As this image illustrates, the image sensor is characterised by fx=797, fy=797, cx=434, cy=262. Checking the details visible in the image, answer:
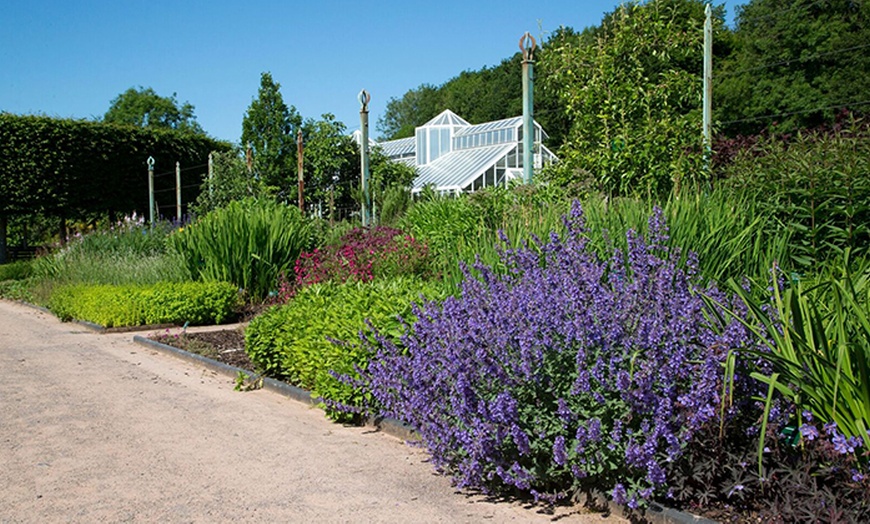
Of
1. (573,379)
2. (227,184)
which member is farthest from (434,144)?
(573,379)

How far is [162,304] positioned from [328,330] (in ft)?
19.8

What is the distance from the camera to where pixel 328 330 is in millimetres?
6328

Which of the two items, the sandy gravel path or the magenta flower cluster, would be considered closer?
the sandy gravel path

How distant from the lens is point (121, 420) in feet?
19.7

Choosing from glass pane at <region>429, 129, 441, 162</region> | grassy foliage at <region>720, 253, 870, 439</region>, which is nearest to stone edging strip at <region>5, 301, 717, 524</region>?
grassy foliage at <region>720, 253, 870, 439</region>

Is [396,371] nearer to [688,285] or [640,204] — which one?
[688,285]

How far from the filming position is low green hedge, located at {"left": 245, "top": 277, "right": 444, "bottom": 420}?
586 centimetres

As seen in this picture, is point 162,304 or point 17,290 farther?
point 17,290

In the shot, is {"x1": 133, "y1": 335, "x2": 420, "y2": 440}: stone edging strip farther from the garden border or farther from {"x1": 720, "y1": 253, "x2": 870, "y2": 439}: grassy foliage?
{"x1": 720, "y1": 253, "x2": 870, "y2": 439}: grassy foliage

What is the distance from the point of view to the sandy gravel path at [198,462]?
403 cm

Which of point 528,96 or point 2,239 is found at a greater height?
point 528,96

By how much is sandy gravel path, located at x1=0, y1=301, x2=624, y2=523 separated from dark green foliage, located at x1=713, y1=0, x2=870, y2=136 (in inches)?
989

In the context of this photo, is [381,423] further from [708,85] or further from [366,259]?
[708,85]

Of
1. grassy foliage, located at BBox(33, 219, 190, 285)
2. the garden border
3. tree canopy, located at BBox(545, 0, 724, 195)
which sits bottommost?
the garden border
